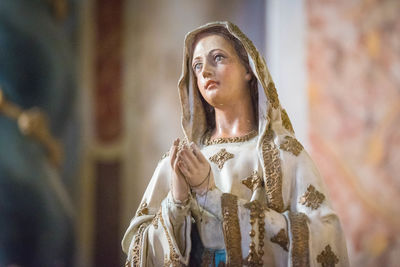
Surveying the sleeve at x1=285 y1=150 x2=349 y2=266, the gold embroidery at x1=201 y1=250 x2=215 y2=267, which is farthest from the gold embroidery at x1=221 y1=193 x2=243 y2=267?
the sleeve at x1=285 y1=150 x2=349 y2=266

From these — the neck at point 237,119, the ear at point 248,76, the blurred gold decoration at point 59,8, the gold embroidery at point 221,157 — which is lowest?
the gold embroidery at point 221,157

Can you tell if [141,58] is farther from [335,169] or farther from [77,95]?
[335,169]

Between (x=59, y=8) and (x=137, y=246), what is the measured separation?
5.20 meters

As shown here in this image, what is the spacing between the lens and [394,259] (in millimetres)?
5516

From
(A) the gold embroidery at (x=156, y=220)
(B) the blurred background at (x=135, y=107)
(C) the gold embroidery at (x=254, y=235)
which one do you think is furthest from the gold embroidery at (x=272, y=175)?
(B) the blurred background at (x=135, y=107)

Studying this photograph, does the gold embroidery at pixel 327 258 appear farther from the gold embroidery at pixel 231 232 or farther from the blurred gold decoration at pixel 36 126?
the blurred gold decoration at pixel 36 126

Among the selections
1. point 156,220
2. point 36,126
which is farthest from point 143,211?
point 36,126

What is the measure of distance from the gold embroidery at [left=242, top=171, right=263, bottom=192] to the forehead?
1.99 ft

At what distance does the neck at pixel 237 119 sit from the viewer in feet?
9.18

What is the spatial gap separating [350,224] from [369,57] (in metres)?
1.66

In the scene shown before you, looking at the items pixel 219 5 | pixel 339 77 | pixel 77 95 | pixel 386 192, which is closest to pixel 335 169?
pixel 386 192

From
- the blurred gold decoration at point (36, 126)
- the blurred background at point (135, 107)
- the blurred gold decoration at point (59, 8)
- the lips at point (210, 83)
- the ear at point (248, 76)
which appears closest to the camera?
the lips at point (210, 83)

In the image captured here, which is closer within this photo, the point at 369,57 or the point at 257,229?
the point at 257,229

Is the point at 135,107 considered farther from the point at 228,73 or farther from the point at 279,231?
the point at 279,231
